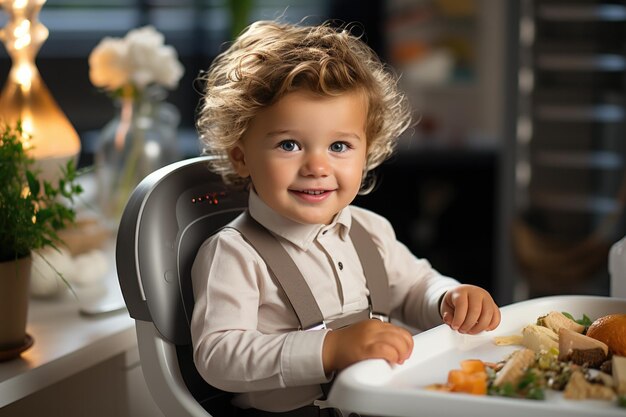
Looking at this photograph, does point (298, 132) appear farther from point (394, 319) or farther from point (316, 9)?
point (316, 9)

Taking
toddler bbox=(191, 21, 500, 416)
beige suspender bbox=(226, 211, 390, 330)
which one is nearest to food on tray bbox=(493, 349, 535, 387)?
toddler bbox=(191, 21, 500, 416)

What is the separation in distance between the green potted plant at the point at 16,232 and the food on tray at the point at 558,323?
0.69m

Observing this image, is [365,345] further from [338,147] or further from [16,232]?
[16,232]

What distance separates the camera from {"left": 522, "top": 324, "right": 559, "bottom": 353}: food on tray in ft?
3.59

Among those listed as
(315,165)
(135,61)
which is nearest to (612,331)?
(315,165)

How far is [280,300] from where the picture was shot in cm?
118

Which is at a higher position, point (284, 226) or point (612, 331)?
point (284, 226)

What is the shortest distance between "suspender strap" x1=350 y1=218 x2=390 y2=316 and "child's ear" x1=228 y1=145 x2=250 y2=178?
18 centimetres

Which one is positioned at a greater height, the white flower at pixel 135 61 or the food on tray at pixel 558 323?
the white flower at pixel 135 61

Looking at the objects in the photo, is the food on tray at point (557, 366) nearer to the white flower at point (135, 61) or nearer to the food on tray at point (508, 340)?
the food on tray at point (508, 340)

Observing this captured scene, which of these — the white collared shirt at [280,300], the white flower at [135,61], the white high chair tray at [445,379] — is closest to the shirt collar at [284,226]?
the white collared shirt at [280,300]

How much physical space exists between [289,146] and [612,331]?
446 mm

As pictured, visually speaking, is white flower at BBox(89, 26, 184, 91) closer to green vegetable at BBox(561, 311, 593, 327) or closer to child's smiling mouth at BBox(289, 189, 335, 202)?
child's smiling mouth at BBox(289, 189, 335, 202)

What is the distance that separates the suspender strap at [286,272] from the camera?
1.17m
